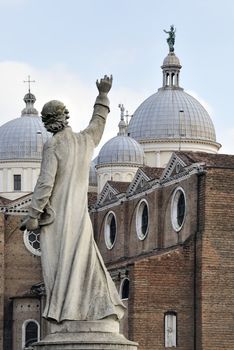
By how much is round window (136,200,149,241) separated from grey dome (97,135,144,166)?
21.7 meters

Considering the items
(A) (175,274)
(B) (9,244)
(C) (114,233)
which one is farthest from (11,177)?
(A) (175,274)

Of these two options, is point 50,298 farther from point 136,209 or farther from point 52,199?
point 136,209

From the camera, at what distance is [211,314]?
63531mm

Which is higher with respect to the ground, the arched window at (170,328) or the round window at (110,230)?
the round window at (110,230)

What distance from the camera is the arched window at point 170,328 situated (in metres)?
64.5

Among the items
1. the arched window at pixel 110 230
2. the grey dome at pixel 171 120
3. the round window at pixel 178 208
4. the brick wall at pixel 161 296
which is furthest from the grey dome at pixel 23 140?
the brick wall at pixel 161 296

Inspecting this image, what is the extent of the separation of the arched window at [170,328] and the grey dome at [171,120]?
37.4 metres

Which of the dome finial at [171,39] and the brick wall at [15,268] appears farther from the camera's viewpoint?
the dome finial at [171,39]

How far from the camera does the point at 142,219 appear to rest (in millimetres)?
76250

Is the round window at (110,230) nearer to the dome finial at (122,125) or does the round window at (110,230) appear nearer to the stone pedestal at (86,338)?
the dome finial at (122,125)

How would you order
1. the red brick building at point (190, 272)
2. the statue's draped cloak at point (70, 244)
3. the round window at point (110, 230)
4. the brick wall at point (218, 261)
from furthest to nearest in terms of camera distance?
the round window at point (110, 230) → the red brick building at point (190, 272) → the brick wall at point (218, 261) → the statue's draped cloak at point (70, 244)

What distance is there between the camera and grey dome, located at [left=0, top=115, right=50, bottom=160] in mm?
101125

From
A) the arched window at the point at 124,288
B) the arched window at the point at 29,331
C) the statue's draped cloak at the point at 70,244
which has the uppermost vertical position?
the arched window at the point at 124,288

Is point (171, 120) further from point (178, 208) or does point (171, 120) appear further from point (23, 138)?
point (178, 208)
